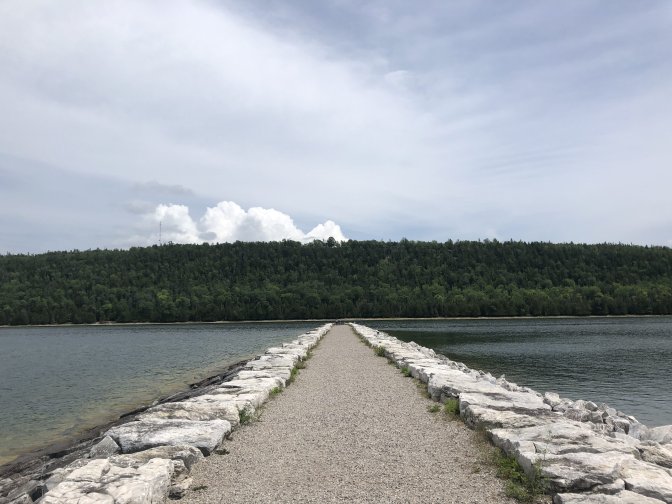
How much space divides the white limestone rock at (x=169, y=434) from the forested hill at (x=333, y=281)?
91786mm

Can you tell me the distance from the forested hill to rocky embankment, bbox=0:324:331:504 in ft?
296

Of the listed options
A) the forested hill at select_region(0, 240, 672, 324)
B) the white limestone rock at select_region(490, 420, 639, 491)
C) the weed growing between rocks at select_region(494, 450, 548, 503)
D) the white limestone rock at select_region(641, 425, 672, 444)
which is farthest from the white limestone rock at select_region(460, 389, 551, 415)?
the forested hill at select_region(0, 240, 672, 324)

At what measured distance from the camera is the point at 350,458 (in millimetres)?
6086

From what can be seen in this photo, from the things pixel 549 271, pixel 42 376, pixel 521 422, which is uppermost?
pixel 549 271

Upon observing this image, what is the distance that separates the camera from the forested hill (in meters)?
98.9

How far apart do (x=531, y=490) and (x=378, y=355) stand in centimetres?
1385

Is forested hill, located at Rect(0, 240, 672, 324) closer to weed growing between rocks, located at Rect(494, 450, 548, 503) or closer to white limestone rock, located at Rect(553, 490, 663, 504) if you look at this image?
weed growing between rocks, located at Rect(494, 450, 548, 503)

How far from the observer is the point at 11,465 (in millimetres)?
10453

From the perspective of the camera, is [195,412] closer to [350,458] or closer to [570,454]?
[350,458]

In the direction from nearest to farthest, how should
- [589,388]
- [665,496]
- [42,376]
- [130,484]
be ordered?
1. [665,496]
2. [130,484]
3. [589,388]
4. [42,376]

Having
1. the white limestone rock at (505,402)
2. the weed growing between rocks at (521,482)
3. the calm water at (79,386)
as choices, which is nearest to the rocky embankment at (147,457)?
the weed growing between rocks at (521,482)

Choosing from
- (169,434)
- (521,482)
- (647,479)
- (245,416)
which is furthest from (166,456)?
(647,479)

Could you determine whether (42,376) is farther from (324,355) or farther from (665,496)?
(665,496)

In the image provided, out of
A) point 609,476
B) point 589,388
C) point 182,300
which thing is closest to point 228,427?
point 609,476
